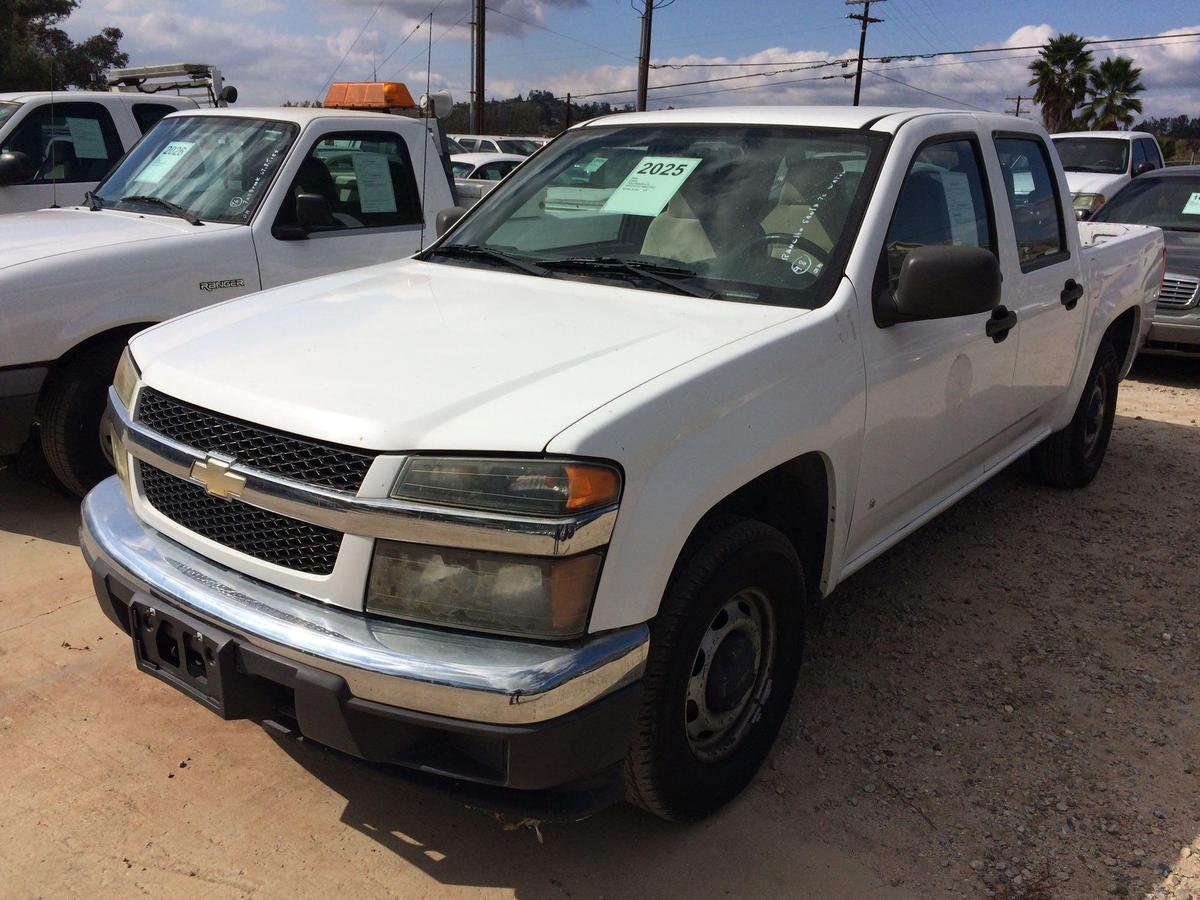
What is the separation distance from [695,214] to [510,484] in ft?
4.86

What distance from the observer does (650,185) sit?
3318mm

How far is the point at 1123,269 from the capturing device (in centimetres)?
505

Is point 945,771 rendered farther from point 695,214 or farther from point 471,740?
point 695,214

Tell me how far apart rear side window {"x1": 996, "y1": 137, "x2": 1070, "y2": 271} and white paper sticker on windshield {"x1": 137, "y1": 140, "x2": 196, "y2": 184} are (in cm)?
408

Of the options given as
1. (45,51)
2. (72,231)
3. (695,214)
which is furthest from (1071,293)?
(45,51)

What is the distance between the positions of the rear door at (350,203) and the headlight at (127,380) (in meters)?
2.17

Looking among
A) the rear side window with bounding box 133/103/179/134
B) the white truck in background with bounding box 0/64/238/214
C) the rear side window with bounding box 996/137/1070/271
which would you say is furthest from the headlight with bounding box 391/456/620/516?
the rear side window with bounding box 133/103/179/134

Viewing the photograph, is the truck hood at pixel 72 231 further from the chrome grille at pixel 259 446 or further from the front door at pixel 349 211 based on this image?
the chrome grille at pixel 259 446

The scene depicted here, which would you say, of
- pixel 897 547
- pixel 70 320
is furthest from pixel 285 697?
pixel 897 547

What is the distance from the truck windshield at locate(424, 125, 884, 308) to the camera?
293 cm

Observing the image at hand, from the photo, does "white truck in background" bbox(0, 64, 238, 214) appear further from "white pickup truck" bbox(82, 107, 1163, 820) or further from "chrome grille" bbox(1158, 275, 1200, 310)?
"chrome grille" bbox(1158, 275, 1200, 310)

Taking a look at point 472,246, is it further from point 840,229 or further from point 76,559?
point 76,559

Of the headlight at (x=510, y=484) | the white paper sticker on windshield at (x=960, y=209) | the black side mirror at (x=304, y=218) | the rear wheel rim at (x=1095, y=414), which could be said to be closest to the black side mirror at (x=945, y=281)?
the white paper sticker on windshield at (x=960, y=209)

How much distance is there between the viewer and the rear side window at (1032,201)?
390 centimetres
